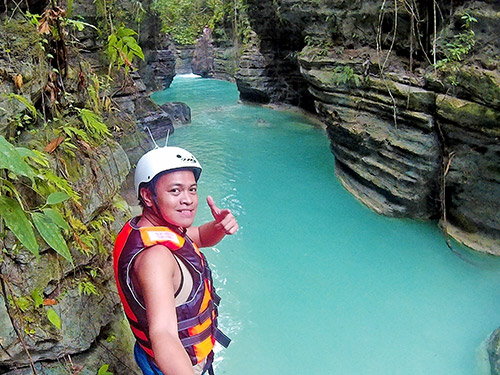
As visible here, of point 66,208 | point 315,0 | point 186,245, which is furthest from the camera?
point 315,0

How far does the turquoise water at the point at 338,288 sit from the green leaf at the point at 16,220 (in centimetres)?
260

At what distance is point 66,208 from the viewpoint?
209 cm

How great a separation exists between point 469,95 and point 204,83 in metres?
20.4

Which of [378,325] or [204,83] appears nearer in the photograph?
[378,325]

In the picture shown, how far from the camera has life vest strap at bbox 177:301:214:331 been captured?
5.62ft

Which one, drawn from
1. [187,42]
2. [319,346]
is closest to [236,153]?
[319,346]

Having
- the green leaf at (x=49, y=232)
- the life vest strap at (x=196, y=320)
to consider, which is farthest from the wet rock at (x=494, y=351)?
the green leaf at (x=49, y=232)

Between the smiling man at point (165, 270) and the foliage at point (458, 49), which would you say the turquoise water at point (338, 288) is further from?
the foliage at point (458, 49)

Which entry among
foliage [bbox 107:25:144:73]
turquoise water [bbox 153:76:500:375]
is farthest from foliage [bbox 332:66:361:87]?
foliage [bbox 107:25:144:73]

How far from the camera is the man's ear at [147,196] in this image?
179 centimetres

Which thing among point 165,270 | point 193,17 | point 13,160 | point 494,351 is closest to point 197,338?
point 165,270

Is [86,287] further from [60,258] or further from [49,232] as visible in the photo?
[49,232]

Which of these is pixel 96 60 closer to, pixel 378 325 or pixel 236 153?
pixel 236 153

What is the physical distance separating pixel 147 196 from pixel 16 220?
1.95ft
